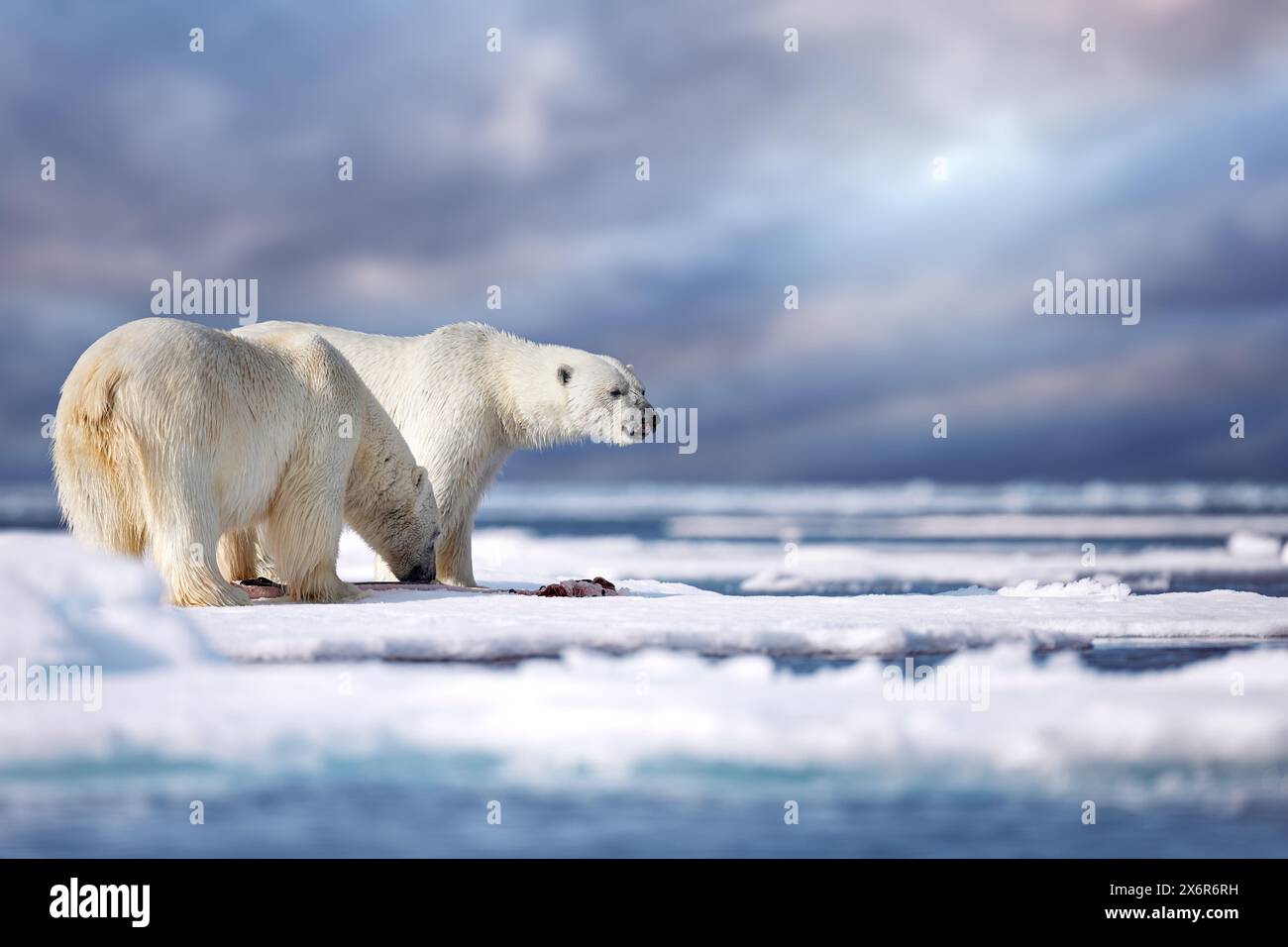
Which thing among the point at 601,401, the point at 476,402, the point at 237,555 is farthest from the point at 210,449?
the point at 601,401

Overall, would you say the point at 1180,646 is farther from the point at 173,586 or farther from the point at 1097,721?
the point at 173,586

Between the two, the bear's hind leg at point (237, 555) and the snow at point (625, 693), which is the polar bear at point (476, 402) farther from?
the snow at point (625, 693)

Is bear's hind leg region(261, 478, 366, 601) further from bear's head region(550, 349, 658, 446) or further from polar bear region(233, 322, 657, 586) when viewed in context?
bear's head region(550, 349, 658, 446)

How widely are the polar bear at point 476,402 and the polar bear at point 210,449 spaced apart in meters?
1.22

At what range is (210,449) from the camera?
687 centimetres

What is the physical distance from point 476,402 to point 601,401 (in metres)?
0.94

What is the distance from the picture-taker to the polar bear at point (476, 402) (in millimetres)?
9328

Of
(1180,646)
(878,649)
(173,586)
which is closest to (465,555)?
(173,586)

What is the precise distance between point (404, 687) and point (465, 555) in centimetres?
445

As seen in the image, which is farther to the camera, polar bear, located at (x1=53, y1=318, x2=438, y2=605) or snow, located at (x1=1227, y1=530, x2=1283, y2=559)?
snow, located at (x1=1227, y1=530, x2=1283, y2=559)

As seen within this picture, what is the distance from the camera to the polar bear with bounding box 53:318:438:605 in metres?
6.72

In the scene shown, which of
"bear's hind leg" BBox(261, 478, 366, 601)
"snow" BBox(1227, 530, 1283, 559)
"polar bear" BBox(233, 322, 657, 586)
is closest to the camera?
"bear's hind leg" BBox(261, 478, 366, 601)

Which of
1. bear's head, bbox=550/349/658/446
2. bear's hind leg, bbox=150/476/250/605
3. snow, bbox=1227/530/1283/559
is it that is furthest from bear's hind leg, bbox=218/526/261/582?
snow, bbox=1227/530/1283/559

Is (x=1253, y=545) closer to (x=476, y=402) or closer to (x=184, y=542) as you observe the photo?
(x=476, y=402)
